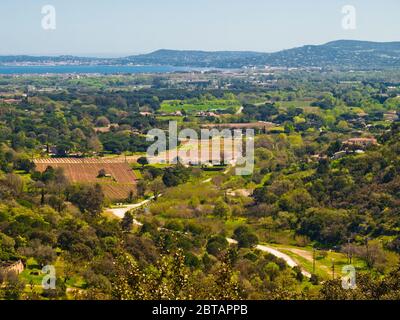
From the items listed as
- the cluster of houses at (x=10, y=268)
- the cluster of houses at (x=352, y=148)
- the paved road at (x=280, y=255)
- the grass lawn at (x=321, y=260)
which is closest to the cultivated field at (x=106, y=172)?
the paved road at (x=280, y=255)

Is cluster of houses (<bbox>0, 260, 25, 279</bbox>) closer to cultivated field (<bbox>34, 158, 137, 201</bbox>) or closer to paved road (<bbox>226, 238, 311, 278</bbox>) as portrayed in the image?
paved road (<bbox>226, 238, 311, 278</bbox>)

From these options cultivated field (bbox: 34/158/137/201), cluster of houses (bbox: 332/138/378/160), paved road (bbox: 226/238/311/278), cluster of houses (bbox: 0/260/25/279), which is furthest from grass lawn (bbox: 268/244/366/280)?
cluster of houses (bbox: 332/138/378/160)

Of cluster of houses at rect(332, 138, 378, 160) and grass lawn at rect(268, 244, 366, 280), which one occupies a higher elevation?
cluster of houses at rect(332, 138, 378, 160)

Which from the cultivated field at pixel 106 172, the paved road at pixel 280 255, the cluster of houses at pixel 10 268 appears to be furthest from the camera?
the cultivated field at pixel 106 172

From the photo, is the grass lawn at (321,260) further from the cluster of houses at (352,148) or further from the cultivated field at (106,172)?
the cluster of houses at (352,148)

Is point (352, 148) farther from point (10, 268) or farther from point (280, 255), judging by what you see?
point (10, 268)
